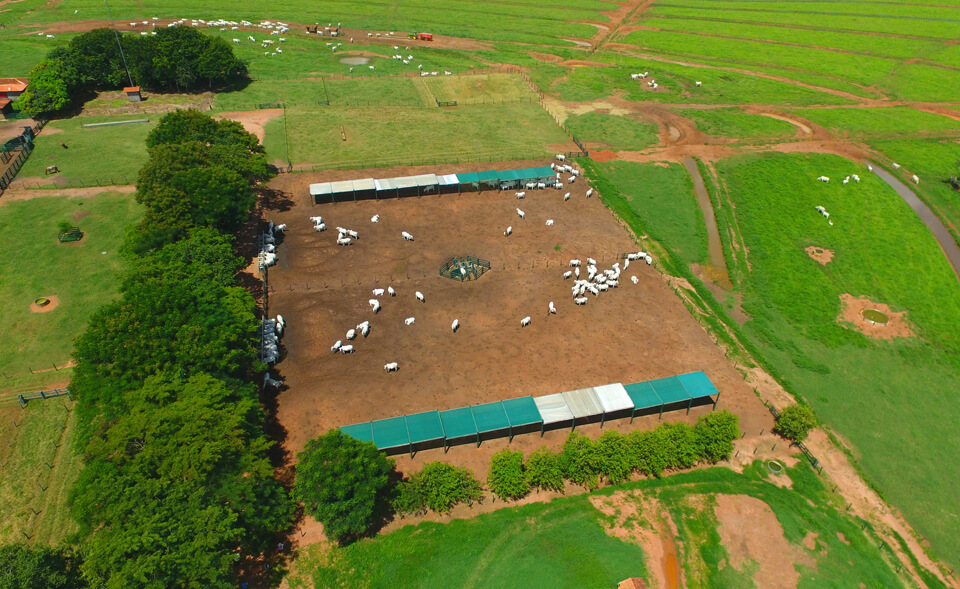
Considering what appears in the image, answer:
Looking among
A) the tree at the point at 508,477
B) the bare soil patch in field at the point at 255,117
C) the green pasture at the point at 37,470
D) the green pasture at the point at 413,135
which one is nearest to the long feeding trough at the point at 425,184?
the green pasture at the point at 413,135

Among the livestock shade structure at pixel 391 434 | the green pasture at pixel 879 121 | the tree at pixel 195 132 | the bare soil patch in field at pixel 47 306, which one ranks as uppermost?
the green pasture at pixel 879 121

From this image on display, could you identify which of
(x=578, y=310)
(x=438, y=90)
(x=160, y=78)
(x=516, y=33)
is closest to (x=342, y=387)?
(x=578, y=310)

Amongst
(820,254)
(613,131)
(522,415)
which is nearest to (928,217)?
(820,254)

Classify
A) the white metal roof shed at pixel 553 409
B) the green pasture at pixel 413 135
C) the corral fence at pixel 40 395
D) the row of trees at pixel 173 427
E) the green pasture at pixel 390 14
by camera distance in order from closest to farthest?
the row of trees at pixel 173 427 → the white metal roof shed at pixel 553 409 → the corral fence at pixel 40 395 → the green pasture at pixel 413 135 → the green pasture at pixel 390 14

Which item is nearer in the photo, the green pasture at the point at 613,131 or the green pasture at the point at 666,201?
the green pasture at the point at 666,201

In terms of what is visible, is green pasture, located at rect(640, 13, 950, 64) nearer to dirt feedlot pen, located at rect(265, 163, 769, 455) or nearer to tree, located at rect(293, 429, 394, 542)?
dirt feedlot pen, located at rect(265, 163, 769, 455)

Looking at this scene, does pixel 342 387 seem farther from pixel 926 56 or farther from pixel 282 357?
pixel 926 56

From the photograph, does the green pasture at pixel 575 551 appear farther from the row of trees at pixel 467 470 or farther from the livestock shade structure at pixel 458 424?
the livestock shade structure at pixel 458 424

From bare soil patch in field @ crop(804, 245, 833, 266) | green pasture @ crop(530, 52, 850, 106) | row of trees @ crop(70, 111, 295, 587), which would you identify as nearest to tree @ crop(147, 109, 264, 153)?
row of trees @ crop(70, 111, 295, 587)
